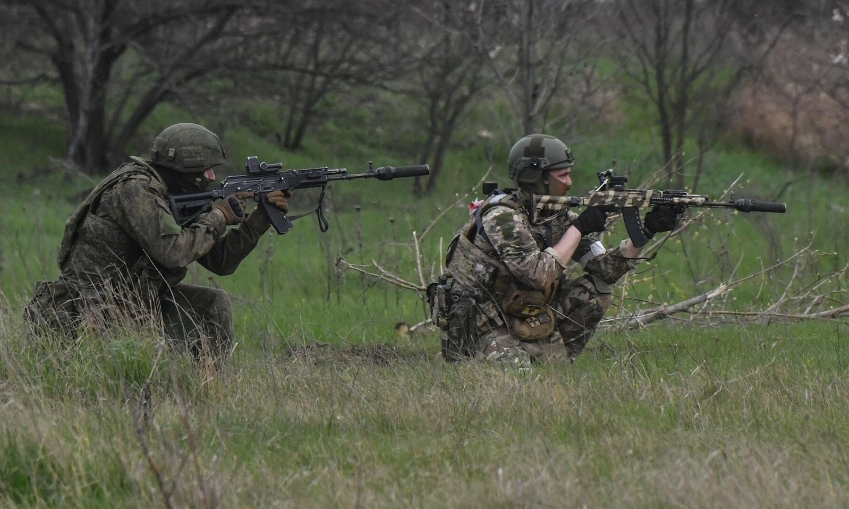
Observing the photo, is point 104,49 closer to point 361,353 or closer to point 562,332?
point 361,353

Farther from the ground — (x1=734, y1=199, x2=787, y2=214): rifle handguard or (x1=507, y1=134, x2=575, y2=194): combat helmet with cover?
(x1=507, y1=134, x2=575, y2=194): combat helmet with cover

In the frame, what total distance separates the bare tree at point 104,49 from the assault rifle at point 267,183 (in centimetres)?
1035

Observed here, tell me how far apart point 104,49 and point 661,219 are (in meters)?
12.6

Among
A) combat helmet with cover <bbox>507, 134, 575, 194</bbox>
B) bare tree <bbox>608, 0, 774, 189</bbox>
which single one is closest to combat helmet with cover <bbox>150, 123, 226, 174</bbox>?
combat helmet with cover <bbox>507, 134, 575, 194</bbox>

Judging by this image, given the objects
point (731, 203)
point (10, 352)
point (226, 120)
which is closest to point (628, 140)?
point (226, 120)

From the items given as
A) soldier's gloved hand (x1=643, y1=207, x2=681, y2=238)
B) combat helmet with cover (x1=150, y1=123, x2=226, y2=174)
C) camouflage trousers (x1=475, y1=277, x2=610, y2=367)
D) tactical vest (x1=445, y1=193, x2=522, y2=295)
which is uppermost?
combat helmet with cover (x1=150, y1=123, x2=226, y2=174)

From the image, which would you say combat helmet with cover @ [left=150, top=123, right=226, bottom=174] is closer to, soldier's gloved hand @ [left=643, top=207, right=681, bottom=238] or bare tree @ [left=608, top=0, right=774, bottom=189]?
soldier's gloved hand @ [left=643, top=207, right=681, bottom=238]

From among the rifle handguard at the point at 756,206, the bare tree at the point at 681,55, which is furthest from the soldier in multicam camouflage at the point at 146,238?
the bare tree at the point at 681,55

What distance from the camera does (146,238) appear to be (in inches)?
246

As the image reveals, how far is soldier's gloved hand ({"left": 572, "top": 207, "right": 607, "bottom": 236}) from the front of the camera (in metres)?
6.49

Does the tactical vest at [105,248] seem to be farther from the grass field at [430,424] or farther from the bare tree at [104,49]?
the bare tree at [104,49]

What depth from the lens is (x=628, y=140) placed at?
922 inches

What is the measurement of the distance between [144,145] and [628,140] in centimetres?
938

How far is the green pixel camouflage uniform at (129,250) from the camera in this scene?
6.25 meters
